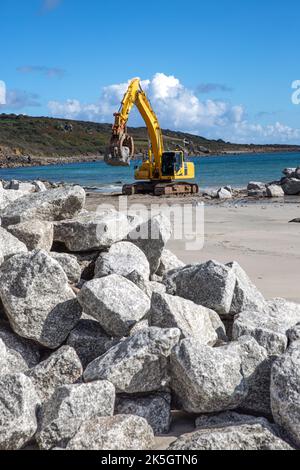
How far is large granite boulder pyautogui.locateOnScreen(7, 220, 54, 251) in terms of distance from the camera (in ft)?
18.9

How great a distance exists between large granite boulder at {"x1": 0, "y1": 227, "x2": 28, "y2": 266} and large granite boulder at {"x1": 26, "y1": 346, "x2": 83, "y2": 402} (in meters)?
1.25

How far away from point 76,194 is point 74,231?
44 centimetres

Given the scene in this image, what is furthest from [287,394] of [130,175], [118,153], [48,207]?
[130,175]

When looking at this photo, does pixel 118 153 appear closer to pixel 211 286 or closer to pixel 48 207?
pixel 48 207

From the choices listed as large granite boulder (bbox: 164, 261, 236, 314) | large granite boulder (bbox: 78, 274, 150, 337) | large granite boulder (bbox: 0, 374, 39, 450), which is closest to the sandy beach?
large granite boulder (bbox: 164, 261, 236, 314)

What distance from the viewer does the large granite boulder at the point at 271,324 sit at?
14.9 ft

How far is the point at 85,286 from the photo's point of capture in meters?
4.66

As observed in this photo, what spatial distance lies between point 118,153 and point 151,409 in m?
17.6

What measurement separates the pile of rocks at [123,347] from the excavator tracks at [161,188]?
725 inches

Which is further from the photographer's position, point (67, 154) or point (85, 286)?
point (67, 154)

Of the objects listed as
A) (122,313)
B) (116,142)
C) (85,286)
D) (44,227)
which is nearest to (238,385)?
(122,313)

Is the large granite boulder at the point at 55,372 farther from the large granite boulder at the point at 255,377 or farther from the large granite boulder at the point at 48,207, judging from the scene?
the large granite boulder at the point at 48,207

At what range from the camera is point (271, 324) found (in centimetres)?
496

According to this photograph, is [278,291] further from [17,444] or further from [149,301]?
[17,444]
